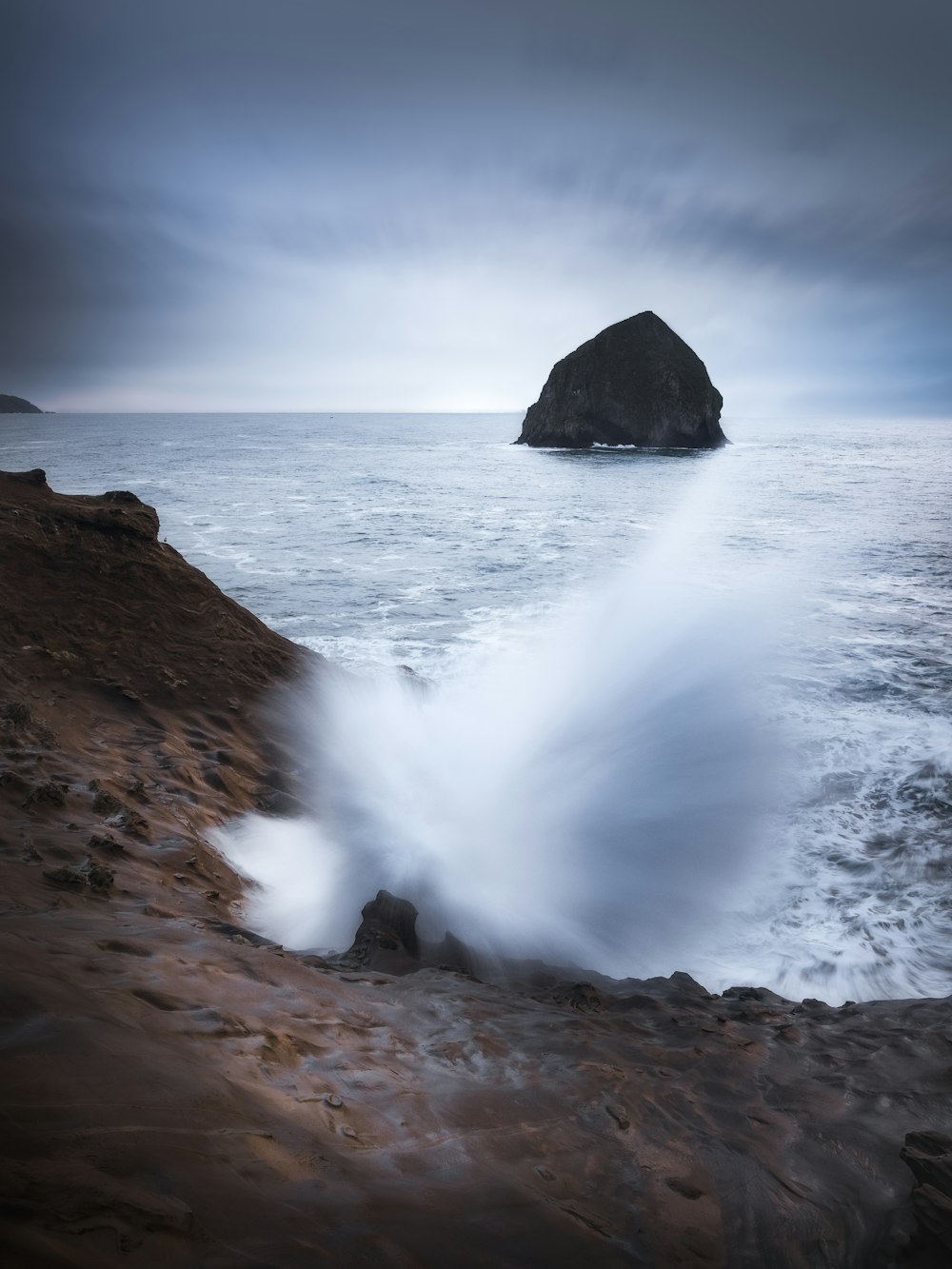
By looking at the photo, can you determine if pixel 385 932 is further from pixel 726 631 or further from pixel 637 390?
pixel 637 390

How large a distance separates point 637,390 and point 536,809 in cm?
6558

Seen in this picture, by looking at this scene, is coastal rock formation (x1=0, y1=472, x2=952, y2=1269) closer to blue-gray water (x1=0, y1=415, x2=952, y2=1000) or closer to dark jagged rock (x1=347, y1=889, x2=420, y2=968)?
dark jagged rock (x1=347, y1=889, x2=420, y2=968)

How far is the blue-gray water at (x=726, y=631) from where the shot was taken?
195 inches

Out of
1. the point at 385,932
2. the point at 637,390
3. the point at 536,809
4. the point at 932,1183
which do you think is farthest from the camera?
the point at 637,390

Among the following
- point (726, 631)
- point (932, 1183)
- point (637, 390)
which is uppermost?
point (637, 390)

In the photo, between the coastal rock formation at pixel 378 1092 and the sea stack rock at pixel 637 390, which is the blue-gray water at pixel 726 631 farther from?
the sea stack rock at pixel 637 390

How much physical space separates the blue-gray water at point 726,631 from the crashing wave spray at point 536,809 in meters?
0.07

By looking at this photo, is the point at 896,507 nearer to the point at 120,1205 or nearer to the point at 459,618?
the point at 459,618

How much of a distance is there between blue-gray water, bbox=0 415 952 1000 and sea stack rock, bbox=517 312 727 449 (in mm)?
33739

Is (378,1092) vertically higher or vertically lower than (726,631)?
lower

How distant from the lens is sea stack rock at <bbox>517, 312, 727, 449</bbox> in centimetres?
6425

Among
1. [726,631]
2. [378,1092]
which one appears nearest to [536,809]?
[378,1092]

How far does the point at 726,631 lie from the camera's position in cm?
1158

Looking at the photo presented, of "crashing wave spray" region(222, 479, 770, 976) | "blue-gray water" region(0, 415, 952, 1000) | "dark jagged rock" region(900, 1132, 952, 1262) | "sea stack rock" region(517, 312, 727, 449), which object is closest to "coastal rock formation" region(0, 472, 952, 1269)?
"dark jagged rock" region(900, 1132, 952, 1262)
